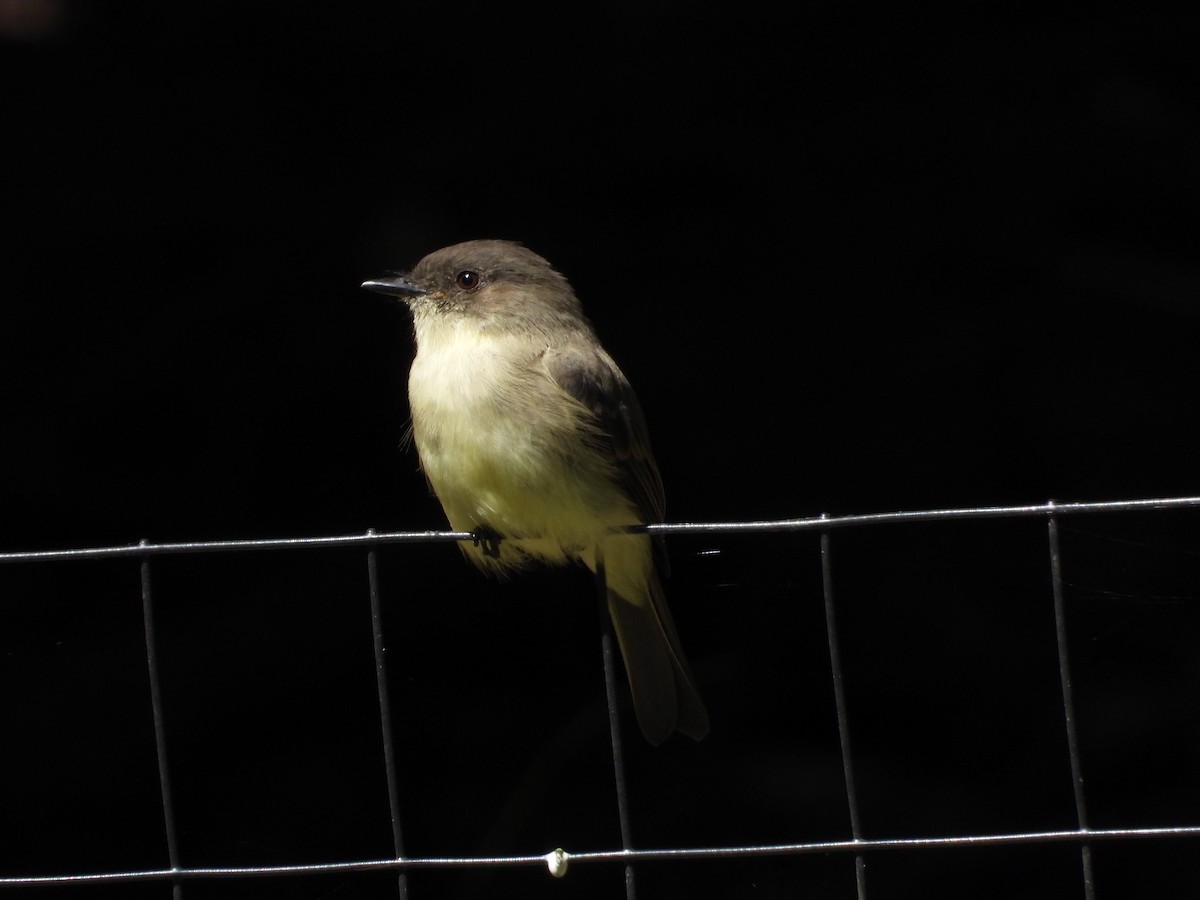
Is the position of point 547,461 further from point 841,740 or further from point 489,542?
point 841,740

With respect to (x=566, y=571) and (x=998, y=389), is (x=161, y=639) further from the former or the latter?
(x=998, y=389)

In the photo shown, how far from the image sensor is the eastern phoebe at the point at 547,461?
2803 millimetres

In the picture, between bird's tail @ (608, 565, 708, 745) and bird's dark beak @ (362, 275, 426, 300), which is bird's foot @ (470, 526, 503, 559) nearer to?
bird's tail @ (608, 565, 708, 745)

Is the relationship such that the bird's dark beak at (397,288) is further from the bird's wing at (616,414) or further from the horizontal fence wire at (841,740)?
the horizontal fence wire at (841,740)

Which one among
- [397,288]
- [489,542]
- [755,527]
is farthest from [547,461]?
[755,527]

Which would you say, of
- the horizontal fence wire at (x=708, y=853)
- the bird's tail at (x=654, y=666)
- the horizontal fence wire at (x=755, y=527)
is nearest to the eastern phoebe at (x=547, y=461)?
the bird's tail at (x=654, y=666)

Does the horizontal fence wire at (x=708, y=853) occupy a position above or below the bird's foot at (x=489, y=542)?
below

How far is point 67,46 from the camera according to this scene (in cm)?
392

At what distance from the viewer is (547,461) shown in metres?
2.81

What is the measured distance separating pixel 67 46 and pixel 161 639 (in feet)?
4.73

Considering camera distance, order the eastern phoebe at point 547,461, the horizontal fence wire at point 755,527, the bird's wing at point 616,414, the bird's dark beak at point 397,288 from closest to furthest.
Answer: the horizontal fence wire at point 755,527 → the eastern phoebe at point 547,461 → the bird's wing at point 616,414 → the bird's dark beak at point 397,288

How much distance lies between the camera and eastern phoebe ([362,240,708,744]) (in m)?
2.80

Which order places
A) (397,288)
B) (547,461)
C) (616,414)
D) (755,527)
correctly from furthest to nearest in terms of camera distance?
(397,288)
(616,414)
(547,461)
(755,527)

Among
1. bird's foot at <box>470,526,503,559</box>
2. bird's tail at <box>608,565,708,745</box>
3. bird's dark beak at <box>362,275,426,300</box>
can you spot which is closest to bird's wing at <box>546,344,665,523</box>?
bird's tail at <box>608,565,708,745</box>
